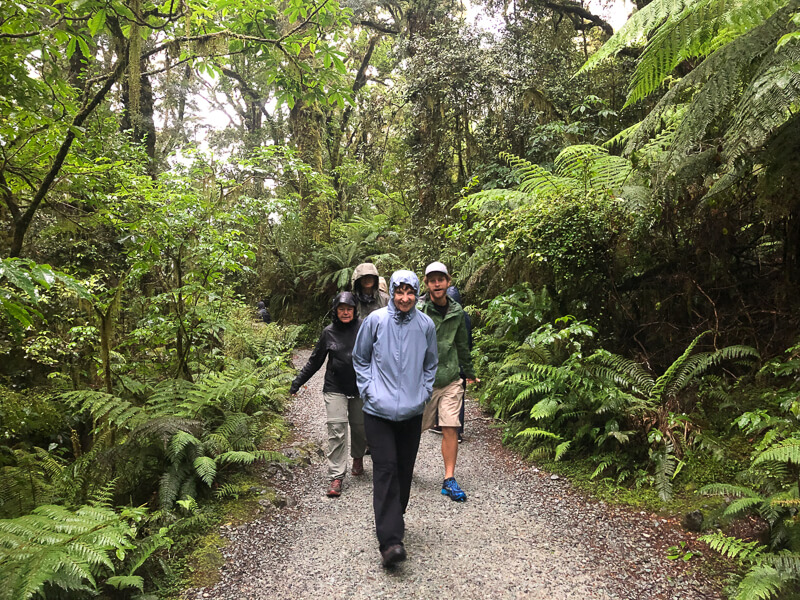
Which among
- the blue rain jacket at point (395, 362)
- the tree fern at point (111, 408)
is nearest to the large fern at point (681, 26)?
the blue rain jacket at point (395, 362)

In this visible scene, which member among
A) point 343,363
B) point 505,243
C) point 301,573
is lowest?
point 301,573

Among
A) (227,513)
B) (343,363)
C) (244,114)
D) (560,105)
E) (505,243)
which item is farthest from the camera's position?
(244,114)

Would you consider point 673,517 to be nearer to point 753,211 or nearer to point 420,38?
point 753,211

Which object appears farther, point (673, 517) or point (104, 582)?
point (673, 517)

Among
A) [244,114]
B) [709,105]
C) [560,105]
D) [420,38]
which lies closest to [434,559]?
[709,105]

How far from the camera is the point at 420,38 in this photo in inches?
460

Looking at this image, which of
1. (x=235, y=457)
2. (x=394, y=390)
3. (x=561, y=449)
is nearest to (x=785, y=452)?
(x=561, y=449)

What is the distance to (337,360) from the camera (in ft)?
15.6

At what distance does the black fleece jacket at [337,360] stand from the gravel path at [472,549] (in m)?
1.07

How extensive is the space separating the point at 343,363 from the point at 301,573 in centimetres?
193

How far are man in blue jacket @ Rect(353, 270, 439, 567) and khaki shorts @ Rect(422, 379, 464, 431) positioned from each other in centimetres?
95

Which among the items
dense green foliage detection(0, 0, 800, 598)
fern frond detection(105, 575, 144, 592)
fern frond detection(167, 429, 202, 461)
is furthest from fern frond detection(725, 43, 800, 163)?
fern frond detection(167, 429, 202, 461)

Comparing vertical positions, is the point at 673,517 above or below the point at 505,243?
below

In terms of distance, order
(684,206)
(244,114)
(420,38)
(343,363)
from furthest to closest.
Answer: (244,114) < (420,38) < (684,206) < (343,363)
